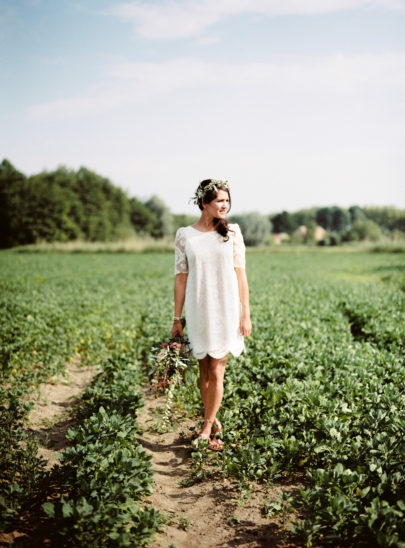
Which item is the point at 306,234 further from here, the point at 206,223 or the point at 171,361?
the point at 171,361

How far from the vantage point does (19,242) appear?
194 ft

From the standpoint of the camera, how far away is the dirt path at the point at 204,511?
2.75 meters

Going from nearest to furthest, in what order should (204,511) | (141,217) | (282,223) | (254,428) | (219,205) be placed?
(204,511)
(219,205)
(254,428)
(141,217)
(282,223)

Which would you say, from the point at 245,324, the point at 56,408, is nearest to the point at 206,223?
the point at 245,324

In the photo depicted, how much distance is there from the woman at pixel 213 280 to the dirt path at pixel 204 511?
0.38 metres

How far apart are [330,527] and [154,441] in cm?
207

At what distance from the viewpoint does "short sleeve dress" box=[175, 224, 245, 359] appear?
3.53 meters

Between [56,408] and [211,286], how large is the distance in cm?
295

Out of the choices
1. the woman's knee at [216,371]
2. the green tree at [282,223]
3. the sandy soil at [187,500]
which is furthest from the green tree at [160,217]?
the woman's knee at [216,371]

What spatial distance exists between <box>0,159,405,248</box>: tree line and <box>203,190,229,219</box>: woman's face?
58.7 meters

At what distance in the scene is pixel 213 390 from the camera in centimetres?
376

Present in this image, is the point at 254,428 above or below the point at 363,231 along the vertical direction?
below

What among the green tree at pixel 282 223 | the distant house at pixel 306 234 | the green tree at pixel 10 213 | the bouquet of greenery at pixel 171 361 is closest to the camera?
the bouquet of greenery at pixel 171 361

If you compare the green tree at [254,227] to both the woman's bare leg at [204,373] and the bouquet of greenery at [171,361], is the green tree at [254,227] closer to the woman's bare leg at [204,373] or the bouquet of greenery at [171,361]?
the woman's bare leg at [204,373]
